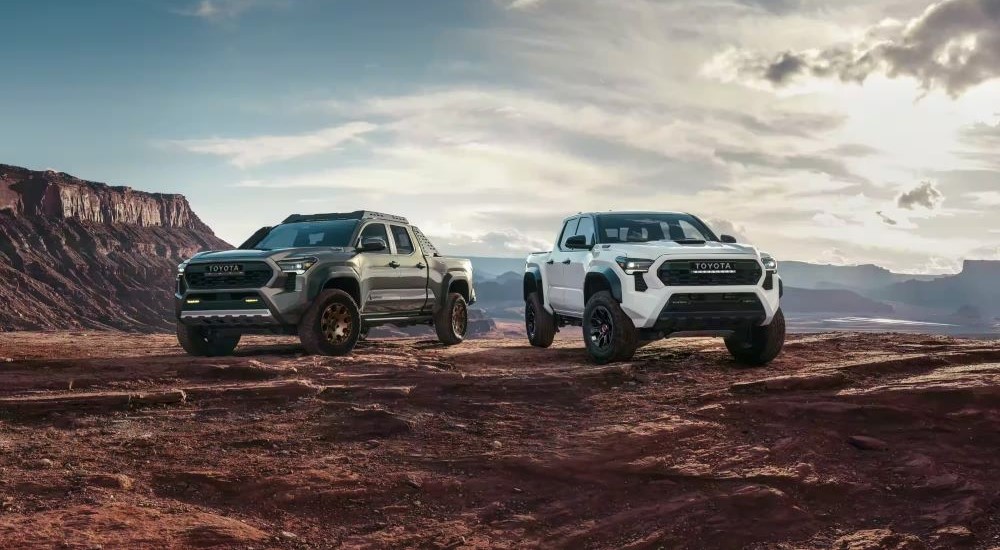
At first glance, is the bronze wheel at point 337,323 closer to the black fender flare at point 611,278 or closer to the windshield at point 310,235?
the windshield at point 310,235

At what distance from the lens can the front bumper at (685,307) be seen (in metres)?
10.9

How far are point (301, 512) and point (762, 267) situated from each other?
6.96 metres

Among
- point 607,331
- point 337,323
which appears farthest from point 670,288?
point 337,323

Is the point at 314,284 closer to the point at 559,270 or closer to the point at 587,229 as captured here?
the point at 559,270

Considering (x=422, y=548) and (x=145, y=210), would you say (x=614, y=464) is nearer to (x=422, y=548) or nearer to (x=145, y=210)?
(x=422, y=548)

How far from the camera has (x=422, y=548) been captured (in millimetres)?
6129

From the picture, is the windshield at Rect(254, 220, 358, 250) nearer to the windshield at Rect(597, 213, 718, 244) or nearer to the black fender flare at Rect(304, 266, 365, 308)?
the black fender flare at Rect(304, 266, 365, 308)

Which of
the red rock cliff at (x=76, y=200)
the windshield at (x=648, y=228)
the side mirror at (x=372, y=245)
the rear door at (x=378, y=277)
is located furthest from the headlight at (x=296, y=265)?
the red rock cliff at (x=76, y=200)

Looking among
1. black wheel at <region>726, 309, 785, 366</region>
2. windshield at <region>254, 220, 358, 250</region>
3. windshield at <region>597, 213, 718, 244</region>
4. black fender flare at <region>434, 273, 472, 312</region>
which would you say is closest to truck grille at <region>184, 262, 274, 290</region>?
windshield at <region>254, 220, 358, 250</region>

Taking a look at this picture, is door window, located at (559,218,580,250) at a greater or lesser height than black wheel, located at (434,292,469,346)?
greater

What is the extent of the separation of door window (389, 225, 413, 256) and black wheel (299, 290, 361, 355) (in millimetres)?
1883

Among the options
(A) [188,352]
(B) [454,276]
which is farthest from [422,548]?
(B) [454,276]

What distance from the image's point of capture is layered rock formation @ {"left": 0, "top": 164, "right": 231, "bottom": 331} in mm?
102312

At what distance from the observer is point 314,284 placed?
40.2 ft
